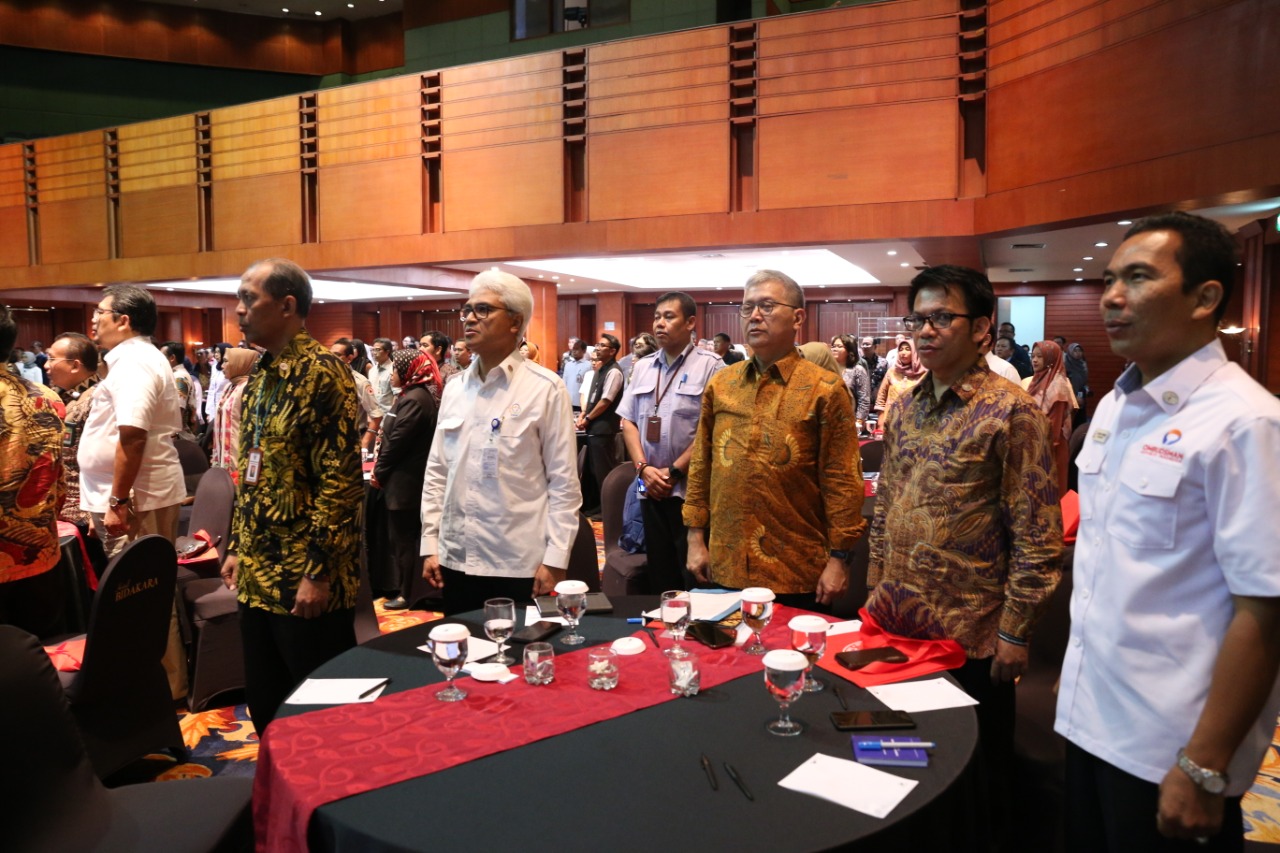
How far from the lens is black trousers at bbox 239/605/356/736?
234 centimetres

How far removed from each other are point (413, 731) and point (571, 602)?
0.55 metres

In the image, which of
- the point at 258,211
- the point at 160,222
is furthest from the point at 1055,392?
the point at 160,222

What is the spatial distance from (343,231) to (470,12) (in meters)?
5.46

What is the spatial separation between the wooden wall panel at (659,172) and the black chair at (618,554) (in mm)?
5891

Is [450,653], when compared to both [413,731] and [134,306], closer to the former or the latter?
[413,731]

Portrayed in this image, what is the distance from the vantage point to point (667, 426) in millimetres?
3777

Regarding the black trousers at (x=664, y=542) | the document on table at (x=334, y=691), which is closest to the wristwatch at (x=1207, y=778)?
the document on table at (x=334, y=691)

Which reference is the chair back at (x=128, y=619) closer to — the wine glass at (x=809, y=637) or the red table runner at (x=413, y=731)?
the red table runner at (x=413, y=731)

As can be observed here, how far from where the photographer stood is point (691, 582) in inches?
122

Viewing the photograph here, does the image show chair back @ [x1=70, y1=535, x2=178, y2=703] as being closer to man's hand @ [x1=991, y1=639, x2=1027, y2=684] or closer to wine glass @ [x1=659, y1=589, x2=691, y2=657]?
wine glass @ [x1=659, y1=589, x2=691, y2=657]

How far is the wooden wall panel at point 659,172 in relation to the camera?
9.41m

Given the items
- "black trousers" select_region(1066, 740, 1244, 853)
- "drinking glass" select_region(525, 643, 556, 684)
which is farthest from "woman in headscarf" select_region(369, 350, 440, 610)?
"black trousers" select_region(1066, 740, 1244, 853)

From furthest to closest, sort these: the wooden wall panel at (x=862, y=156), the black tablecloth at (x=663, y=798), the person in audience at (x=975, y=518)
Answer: the wooden wall panel at (x=862, y=156) < the person in audience at (x=975, y=518) < the black tablecloth at (x=663, y=798)

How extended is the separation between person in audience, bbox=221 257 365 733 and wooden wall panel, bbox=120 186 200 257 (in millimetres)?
11870
